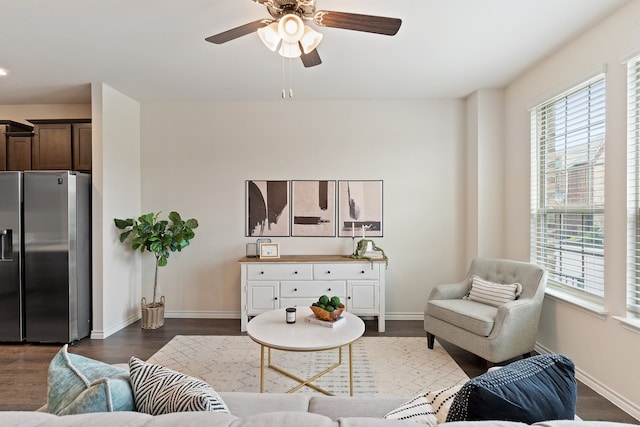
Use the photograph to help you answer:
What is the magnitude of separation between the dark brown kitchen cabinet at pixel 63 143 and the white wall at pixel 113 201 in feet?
1.08

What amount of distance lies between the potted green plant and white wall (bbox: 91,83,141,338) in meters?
0.17

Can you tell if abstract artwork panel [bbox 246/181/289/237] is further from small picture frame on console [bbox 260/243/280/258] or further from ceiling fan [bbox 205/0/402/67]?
ceiling fan [bbox 205/0/402/67]

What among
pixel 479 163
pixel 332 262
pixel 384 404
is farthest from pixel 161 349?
pixel 479 163

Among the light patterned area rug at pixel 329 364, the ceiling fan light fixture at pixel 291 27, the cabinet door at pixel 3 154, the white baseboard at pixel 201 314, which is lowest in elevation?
the light patterned area rug at pixel 329 364

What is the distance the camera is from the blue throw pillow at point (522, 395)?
2.90 ft

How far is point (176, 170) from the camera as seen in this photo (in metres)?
4.36

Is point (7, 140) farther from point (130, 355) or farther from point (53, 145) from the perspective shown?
point (130, 355)

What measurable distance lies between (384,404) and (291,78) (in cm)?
315

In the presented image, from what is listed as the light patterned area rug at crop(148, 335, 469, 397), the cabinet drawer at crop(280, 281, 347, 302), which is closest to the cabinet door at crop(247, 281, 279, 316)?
the cabinet drawer at crop(280, 281, 347, 302)

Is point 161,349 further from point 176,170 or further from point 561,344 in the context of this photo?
point 561,344

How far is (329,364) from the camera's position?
116 inches

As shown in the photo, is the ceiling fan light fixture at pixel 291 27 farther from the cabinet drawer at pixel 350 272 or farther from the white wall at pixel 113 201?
the white wall at pixel 113 201

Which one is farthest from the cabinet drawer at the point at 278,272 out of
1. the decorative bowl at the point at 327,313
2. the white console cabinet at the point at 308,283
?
the decorative bowl at the point at 327,313

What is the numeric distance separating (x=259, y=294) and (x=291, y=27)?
9.38 feet
